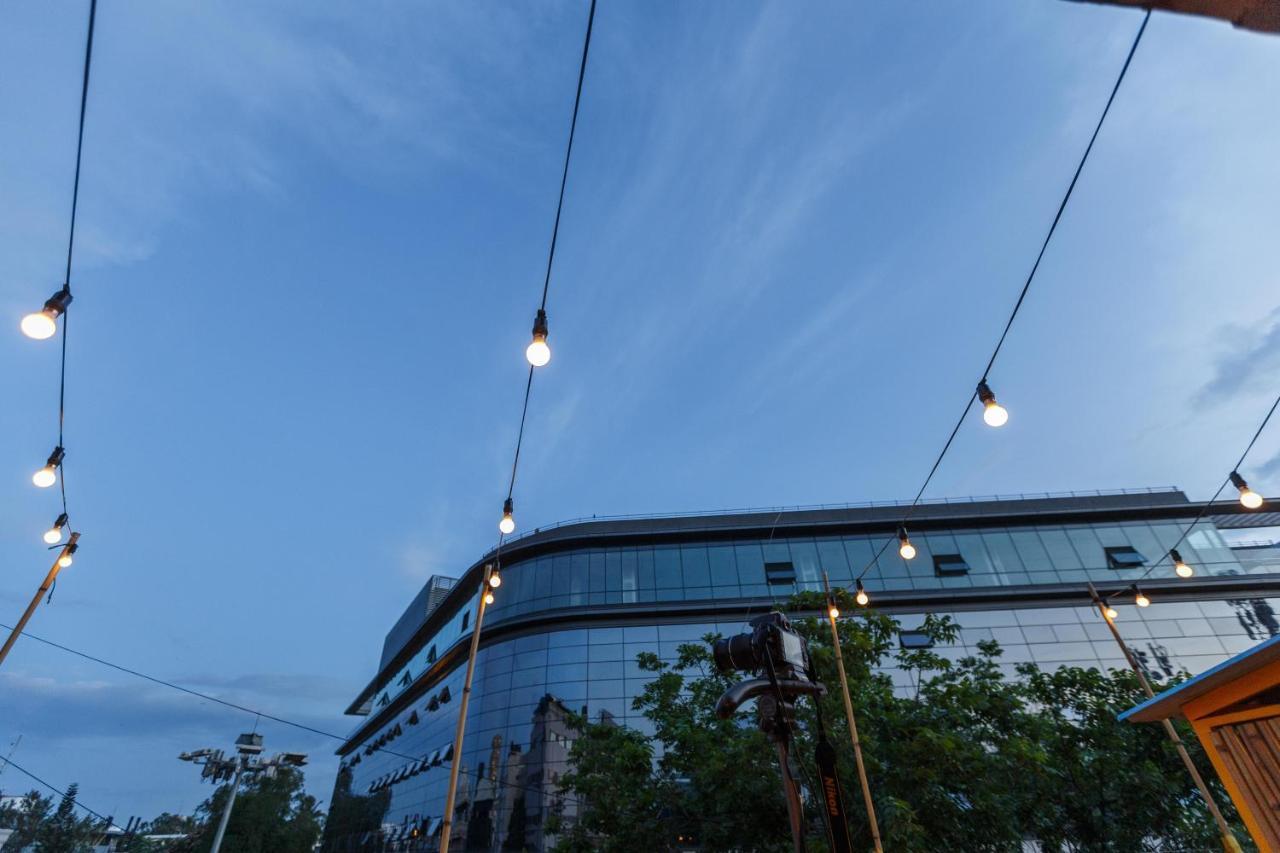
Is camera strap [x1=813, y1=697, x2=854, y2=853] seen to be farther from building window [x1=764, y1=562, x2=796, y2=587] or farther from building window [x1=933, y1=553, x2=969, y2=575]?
building window [x1=933, y1=553, x2=969, y2=575]

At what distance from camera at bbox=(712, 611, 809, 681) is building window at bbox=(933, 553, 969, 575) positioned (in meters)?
34.5

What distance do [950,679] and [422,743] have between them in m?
37.9

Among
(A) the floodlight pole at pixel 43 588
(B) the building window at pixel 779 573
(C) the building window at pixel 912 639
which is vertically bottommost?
(A) the floodlight pole at pixel 43 588

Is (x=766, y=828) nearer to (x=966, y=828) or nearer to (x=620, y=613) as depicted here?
(x=966, y=828)

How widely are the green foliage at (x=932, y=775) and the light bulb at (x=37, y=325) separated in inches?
497

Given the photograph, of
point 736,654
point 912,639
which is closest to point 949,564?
point 912,639

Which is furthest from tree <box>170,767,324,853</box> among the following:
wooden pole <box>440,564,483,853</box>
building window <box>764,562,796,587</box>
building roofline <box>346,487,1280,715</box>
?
wooden pole <box>440,564,483,853</box>

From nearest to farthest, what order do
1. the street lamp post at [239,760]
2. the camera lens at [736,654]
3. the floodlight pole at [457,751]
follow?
the camera lens at [736,654] → the floodlight pole at [457,751] → the street lamp post at [239,760]

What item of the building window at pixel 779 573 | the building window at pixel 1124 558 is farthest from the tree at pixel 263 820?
the building window at pixel 1124 558

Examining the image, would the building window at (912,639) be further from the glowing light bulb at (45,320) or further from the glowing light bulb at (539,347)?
the glowing light bulb at (45,320)

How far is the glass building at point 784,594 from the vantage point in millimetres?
30688

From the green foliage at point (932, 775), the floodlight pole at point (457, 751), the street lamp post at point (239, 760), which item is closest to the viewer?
the floodlight pole at point (457, 751)

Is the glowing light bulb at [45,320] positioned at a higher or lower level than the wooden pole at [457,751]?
higher

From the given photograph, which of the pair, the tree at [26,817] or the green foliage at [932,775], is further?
the tree at [26,817]
